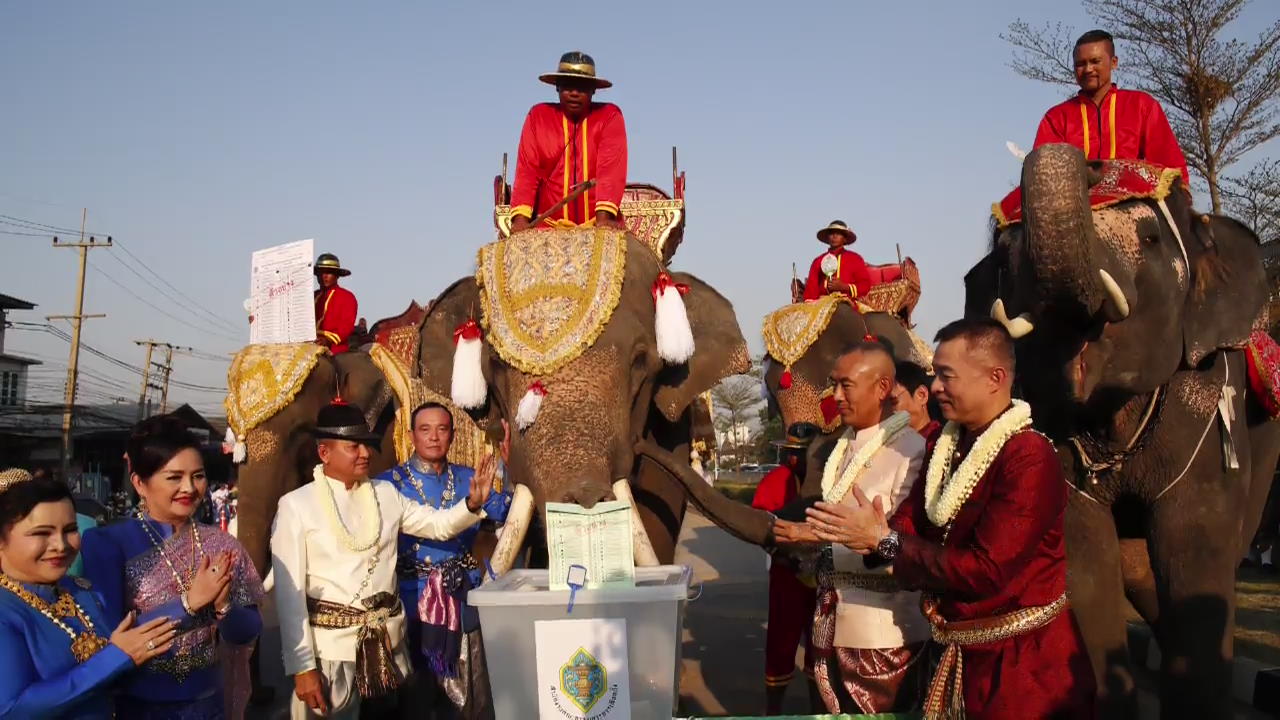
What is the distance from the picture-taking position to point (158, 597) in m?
3.75

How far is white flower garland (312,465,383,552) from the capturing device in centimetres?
473

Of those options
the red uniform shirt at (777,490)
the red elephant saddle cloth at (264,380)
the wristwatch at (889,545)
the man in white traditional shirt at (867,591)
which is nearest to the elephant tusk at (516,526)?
the man in white traditional shirt at (867,591)

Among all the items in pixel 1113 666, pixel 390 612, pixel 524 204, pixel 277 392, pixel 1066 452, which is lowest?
pixel 1113 666

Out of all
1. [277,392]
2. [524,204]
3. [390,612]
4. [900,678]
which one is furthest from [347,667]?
[277,392]

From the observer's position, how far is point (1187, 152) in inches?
540

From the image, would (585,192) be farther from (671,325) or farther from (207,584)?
(207,584)

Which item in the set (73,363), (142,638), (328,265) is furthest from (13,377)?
(142,638)

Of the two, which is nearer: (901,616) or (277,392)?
(901,616)

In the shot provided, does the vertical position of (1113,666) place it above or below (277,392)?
below

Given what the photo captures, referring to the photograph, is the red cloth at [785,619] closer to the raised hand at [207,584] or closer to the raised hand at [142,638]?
the raised hand at [207,584]

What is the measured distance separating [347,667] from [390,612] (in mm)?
309

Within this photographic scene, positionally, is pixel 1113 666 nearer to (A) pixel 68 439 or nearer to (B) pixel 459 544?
(B) pixel 459 544

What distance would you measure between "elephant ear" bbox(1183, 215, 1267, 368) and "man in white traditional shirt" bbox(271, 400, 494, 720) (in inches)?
155

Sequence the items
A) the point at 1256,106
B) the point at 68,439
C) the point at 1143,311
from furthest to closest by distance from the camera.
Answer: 1. the point at 68,439
2. the point at 1256,106
3. the point at 1143,311
